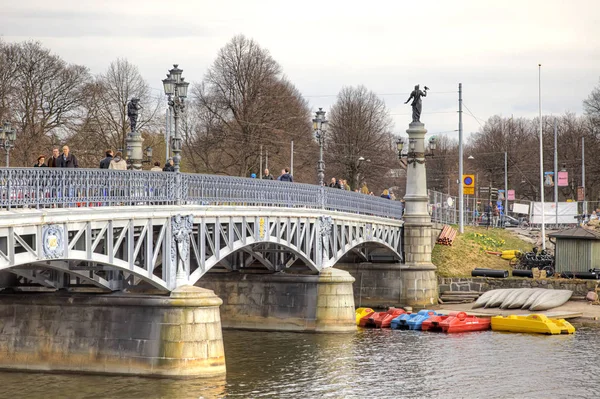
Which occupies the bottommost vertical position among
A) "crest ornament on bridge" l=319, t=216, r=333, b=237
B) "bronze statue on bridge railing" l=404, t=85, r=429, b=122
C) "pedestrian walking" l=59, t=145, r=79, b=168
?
"crest ornament on bridge" l=319, t=216, r=333, b=237

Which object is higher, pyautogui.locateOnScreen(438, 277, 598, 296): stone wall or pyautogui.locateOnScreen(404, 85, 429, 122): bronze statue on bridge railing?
pyautogui.locateOnScreen(404, 85, 429, 122): bronze statue on bridge railing

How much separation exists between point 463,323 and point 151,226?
16395 mm

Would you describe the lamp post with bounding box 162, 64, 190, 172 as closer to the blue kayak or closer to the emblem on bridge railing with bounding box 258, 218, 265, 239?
the emblem on bridge railing with bounding box 258, 218, 265, 239

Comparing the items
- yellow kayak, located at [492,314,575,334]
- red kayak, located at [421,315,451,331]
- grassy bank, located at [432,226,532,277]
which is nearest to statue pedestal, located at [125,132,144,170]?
red kayak, located at [421,315,451,331]

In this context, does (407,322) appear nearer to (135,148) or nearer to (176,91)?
(135,148)

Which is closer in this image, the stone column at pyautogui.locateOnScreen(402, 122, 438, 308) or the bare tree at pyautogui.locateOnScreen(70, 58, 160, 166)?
the stone column at pyautogui.locateOnScreen(402, 122, 438, 308)

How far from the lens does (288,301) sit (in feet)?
126

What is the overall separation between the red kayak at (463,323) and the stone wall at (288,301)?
344 centimetres

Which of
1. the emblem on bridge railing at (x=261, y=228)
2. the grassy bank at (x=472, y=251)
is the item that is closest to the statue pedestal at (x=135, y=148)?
the emblem on bridge railing at (x=261, y=228)

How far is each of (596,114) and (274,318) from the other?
Answer: 49.1 meters

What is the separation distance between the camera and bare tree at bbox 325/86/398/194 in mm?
82375

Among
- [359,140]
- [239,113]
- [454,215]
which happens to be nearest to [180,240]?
[454,215]

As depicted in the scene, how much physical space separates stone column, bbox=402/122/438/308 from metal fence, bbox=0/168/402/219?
28.2ft

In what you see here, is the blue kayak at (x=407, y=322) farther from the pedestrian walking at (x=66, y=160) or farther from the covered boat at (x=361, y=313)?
the pedestrian walking at (x=66, y=160)
